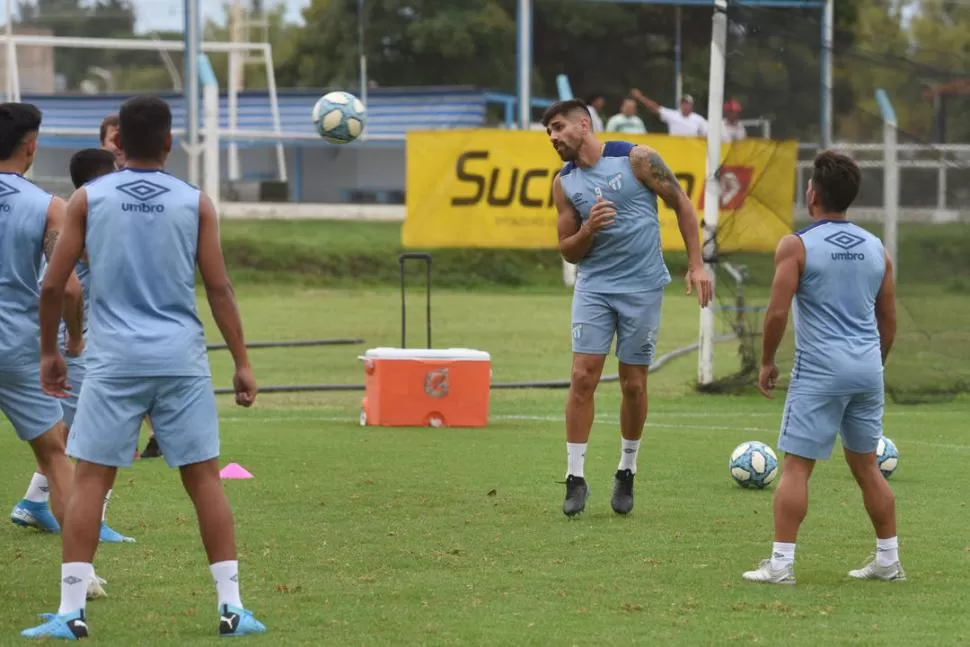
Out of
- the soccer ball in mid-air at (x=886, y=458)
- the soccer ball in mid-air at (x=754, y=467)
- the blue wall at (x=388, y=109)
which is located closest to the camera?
the soccer ball in mid-air at (x=754, y=467)

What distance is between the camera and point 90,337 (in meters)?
6.12

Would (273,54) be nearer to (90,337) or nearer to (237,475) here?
(237,475)

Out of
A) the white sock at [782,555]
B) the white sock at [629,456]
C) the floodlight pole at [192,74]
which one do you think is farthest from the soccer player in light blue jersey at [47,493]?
the floodlight pole at [192,74]

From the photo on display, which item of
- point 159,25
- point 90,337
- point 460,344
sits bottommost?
point 460,344

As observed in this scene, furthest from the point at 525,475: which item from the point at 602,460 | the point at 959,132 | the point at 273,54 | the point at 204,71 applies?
the point at 273,54

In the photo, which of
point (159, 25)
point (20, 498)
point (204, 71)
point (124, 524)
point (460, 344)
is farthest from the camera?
point (159, 25)

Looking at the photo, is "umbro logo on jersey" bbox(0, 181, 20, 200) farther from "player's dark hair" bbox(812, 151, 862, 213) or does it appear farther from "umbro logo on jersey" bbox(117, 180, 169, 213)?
"player's dark hair" bbox(812, 151, 862, 213)

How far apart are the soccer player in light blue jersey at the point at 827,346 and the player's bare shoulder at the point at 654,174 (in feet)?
6.37

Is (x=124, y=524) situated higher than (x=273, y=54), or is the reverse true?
(x=273, y=54)

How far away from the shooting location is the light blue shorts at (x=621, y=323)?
9.13 metres

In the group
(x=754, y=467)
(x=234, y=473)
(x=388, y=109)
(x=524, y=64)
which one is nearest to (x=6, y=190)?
(x=234, y=473)

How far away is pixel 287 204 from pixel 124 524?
26043mm

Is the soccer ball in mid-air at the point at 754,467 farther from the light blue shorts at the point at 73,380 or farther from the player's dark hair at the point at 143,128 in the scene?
the player's dark hair at the point at 143,128

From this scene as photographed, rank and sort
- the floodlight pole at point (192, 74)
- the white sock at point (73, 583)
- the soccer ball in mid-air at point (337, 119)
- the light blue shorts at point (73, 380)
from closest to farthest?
the white sock at point (73, 583) < the light blue shorts at point (73, 380) < the soccer ball in mid-air at point (337, 119) < the floodlight pole at point (192, 74)
